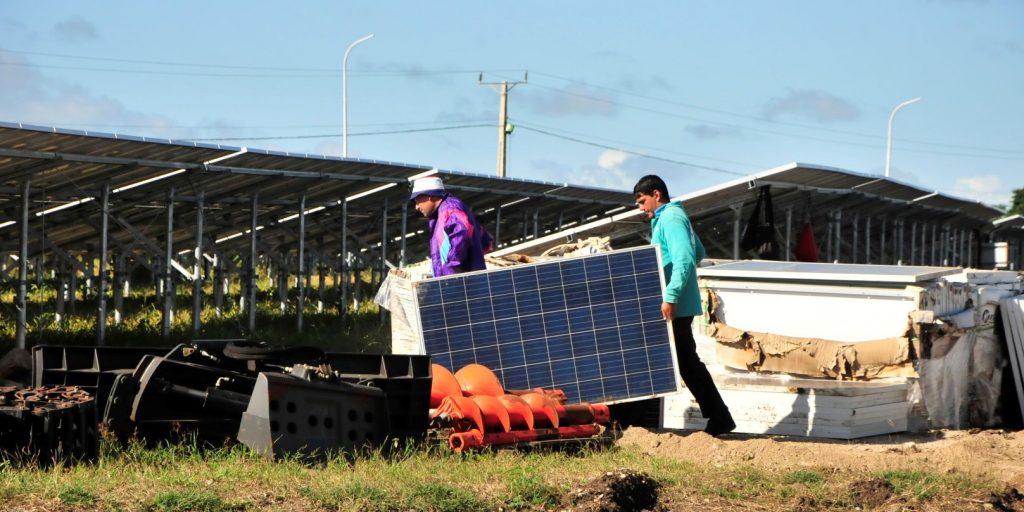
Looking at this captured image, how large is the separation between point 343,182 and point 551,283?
37.7ft

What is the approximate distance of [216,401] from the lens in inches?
297

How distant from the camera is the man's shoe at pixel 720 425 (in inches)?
345

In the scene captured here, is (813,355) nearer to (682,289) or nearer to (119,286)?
(682,289)

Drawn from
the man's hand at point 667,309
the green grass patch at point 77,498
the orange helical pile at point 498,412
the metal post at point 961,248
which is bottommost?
the green grass patch at point 77,498

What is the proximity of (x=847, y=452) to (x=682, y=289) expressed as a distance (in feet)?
5.06

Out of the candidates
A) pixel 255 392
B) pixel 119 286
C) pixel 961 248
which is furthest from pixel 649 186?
Result: pixel 961 248

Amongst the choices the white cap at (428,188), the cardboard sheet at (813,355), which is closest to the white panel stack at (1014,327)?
the cardboard sheet at (813,355)

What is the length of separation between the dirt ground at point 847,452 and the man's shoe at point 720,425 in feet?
0.22

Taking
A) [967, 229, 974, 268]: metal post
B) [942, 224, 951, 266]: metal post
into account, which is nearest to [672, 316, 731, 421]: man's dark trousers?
[942, 224, 951, 266]: metal post

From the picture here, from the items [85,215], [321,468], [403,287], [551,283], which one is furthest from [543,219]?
[321,468]

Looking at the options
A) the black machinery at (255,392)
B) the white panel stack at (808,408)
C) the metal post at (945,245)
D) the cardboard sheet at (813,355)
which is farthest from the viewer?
the metal post at (945,245)

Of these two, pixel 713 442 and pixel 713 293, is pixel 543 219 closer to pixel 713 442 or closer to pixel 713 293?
pixel 713 293

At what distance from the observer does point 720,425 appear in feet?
28.7

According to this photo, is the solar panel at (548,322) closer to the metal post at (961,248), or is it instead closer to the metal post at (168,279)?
the metal post at (168,279)
